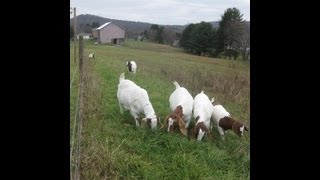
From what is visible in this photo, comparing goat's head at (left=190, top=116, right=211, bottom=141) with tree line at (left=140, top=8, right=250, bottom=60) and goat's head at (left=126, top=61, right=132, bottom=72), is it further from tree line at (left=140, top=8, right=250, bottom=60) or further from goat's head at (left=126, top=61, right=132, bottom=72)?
goat's head at (left=126, top=61, right=132, bottom=72)

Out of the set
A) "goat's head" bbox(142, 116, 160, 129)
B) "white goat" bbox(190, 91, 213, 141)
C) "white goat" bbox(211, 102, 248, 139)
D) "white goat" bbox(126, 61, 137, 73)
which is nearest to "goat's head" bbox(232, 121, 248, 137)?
"white goat" bbox(211, 102, 248, 139)

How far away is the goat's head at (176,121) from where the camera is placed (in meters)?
3.33

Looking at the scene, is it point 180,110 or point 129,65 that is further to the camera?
point 180,110

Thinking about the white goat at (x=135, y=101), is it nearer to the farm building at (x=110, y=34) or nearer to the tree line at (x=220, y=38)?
the farm building at (x=110, y=34)

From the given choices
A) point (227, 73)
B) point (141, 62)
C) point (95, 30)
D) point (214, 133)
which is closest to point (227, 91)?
point (227, 73)

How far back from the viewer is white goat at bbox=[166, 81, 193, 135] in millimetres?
3177

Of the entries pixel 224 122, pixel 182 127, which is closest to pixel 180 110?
pixel 182 127

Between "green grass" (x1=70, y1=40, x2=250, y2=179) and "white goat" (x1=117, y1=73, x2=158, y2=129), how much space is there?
4cm

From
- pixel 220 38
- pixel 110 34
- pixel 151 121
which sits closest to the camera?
pixel 110 34

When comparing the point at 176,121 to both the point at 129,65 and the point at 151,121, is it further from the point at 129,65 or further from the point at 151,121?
the point at 129,65

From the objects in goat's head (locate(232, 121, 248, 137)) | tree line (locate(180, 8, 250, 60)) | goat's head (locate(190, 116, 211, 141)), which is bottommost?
goat's head (locate(190, 116, 211, 141))

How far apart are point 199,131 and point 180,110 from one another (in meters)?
0.21

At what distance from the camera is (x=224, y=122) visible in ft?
10.7
